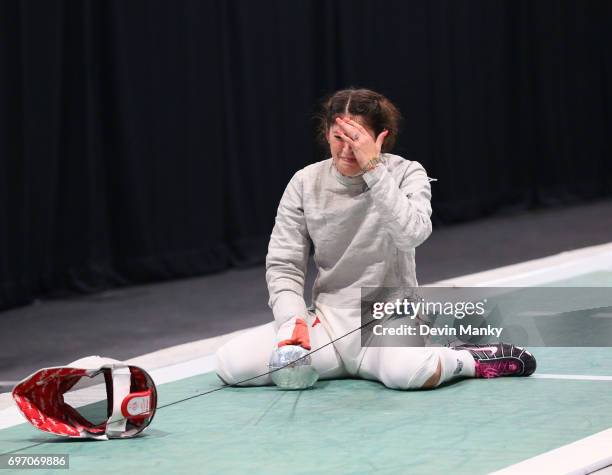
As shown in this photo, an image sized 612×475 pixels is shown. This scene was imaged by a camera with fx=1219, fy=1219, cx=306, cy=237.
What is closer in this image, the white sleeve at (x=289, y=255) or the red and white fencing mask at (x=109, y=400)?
the red and white fencing mask at (x=109, y=400)

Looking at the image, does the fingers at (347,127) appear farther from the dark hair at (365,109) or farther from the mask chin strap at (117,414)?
the mask chin strap at (117,414)

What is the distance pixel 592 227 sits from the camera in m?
6.53

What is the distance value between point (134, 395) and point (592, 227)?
177 inches

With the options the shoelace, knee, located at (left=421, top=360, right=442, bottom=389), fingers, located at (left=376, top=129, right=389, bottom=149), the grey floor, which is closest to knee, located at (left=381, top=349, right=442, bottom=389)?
knee, located at (left=421, top=360, right=442, bottom=389)

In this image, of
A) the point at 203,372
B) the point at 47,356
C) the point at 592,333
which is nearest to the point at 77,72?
the point at 47,356

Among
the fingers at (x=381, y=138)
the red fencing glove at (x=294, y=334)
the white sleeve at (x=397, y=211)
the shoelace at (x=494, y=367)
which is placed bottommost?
the shoelace at (x=494, y=367)

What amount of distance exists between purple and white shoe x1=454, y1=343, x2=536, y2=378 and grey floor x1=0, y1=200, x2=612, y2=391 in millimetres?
1155

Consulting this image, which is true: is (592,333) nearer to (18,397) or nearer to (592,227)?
(18,397)

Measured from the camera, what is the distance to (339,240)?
291cm

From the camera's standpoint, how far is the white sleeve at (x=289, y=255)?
288 centimetres

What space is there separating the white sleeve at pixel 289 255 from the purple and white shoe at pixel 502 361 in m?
0.43

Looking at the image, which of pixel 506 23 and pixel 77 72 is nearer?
pixel 77 72

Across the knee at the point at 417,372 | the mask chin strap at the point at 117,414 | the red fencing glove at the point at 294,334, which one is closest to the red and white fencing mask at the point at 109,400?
the mask chin strap at the point at 117,414

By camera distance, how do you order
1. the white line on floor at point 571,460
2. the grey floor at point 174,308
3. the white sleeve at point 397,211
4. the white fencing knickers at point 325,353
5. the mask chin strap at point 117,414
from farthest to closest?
the grey floor at point 174,308 < the white fencing knickers at point 325,353 < the white sleeve at point 397,211 < the mask chin strap at point 117,414 < the white line on floor at point 571,460
